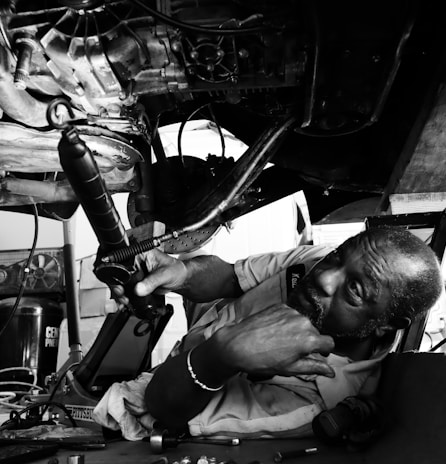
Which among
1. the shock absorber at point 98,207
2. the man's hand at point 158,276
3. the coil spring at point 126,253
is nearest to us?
the shock absorber at point 98,207

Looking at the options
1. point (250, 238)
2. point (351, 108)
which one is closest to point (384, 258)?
point (351, 108)

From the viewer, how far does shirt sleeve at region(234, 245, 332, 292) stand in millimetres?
1180

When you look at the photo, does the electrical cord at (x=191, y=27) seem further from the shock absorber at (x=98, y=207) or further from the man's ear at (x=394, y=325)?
the man's ear at (x=394, y=325)

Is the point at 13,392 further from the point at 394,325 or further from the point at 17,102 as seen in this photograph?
the point at 394,325

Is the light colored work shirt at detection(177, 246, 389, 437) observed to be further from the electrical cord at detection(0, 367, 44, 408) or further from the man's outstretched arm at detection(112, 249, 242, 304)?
the electrical cord at detection(0, 367, 44, 408)

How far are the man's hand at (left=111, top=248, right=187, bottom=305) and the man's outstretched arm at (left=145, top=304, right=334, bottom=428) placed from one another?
0.62 ft

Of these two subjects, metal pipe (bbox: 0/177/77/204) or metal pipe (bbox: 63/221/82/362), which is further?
metal pipe (bbox: 63/221/82/362)

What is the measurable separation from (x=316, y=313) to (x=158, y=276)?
12.6 inches

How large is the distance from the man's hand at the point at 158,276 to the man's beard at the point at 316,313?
0.25 metres

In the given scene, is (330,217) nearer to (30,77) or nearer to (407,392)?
(407,392)

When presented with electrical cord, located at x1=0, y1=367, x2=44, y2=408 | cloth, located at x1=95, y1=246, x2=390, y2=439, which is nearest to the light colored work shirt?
cloth, located at x1=95, y1=246, x2=390, y2=439

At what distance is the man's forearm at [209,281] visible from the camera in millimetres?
1134

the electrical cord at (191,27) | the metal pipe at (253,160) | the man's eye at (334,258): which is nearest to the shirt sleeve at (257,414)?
the man's eye at (334,258)

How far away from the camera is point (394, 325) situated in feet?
3.26
